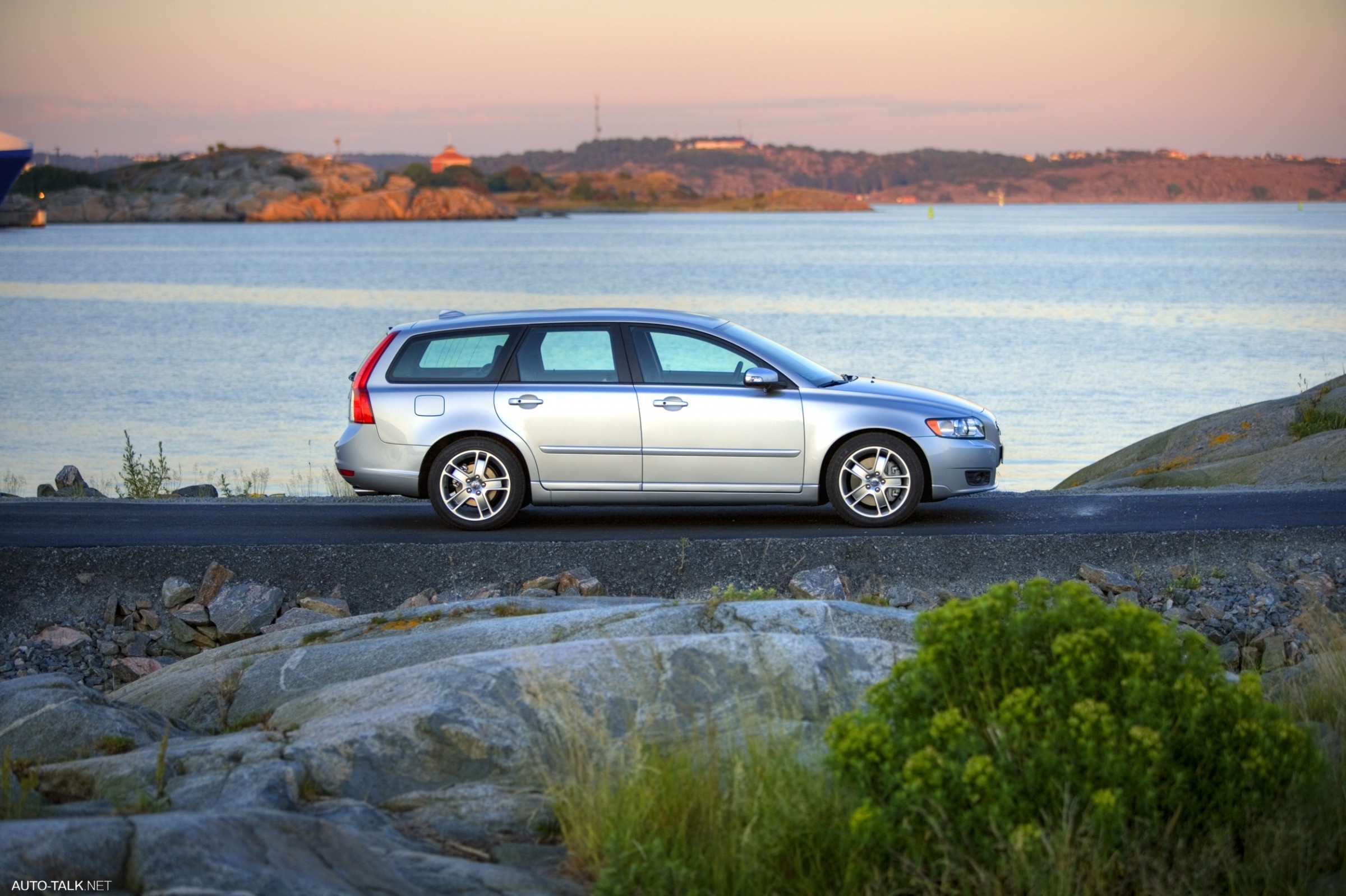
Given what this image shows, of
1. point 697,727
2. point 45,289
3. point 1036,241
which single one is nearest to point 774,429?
point 697,727

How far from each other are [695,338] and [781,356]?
72cm

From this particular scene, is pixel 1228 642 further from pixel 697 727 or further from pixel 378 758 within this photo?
pixel 378 758

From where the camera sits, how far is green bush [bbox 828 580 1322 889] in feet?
14.1

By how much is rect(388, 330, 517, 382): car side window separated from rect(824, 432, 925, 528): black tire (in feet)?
9.35

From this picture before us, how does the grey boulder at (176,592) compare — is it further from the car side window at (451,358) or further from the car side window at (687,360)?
the car side window at (687,360)

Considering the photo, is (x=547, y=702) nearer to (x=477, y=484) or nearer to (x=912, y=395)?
(x=477, y=484)

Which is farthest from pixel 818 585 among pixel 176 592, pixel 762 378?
pixel 176 592

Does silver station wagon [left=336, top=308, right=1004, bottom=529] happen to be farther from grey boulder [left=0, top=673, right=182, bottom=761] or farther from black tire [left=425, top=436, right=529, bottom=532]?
grey boulder [left=0, top=673, right=182, bottom=761]

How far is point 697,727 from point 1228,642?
5.48m

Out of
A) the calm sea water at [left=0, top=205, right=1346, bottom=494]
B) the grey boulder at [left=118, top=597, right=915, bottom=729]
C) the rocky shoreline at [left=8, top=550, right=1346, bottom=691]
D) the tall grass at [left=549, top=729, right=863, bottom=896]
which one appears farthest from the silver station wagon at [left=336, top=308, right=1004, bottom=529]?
the calm sea water at [left=0, top=205, right=1346, bottom=494]

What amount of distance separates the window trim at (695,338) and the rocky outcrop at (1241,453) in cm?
635

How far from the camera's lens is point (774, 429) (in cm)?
1117

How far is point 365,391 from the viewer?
11.4 m

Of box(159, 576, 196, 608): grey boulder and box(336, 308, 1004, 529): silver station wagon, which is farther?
box(336, 308, 1004, 529): silver station wagon
